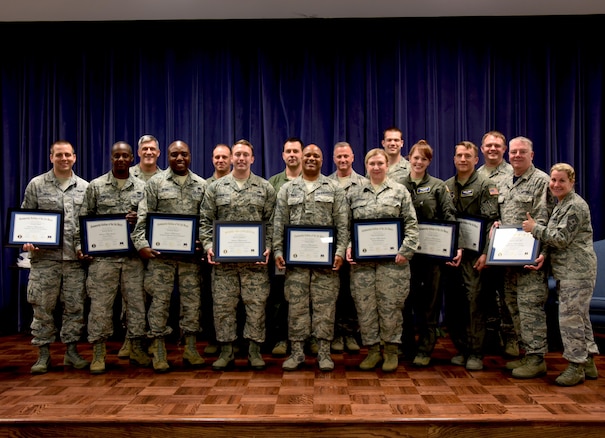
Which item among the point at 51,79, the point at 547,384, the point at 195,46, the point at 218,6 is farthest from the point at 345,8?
the point at 547,384

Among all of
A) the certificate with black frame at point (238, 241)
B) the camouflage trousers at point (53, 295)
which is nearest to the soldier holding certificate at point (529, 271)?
the certificate with black frame at point (238, 241)

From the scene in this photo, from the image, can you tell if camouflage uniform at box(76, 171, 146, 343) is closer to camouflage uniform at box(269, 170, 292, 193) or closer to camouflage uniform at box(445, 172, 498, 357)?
camouflage uniform at box(269, 170, 292, 193)

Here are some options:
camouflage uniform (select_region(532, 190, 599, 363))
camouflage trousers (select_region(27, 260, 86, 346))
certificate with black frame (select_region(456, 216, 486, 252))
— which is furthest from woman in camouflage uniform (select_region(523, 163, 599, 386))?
camouflage trousers (select_region(27, 260, 86, 346))

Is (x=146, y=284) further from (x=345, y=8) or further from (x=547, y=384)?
(x=345, y=8)

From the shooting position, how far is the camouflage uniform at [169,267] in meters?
3.91

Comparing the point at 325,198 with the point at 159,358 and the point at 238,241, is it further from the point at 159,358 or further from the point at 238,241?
the point at 159,358

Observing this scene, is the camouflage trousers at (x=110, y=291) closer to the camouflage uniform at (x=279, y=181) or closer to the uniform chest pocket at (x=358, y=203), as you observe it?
the camouflage uniform at (x=279, y=181)

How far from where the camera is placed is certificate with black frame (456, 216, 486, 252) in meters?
3.86

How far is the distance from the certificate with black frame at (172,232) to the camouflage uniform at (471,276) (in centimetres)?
195

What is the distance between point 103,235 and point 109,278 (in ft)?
1.05

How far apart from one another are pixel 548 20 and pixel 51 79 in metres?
5.58

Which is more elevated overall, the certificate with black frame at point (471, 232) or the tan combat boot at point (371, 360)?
the certificate with black frame at point (471, 232)

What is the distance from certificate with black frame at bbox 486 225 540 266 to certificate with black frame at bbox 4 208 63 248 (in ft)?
10.1

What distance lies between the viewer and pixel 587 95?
6.02 m
